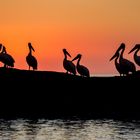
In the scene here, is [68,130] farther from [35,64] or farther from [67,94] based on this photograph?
[35,64]

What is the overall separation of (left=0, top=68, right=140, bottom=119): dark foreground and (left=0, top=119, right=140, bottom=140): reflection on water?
6317 millimetres


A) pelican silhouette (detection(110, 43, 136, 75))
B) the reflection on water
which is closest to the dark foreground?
pelican silhouette (detection(110, 43, 136, 75))

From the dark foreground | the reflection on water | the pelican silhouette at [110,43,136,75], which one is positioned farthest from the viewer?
the pelican silhouette at [110,43,136,75]

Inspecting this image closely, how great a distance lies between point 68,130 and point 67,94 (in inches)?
474

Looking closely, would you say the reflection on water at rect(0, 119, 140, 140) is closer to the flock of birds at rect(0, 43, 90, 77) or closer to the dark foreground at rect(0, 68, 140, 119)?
the dark foreground at rect(0, 68, 140, 119)

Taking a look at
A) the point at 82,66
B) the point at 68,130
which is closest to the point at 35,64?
the point at 82,66

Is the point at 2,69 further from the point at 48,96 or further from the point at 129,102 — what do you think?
the point at 129,102

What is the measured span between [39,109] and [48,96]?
2.09 meters

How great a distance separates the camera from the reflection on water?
33250mm

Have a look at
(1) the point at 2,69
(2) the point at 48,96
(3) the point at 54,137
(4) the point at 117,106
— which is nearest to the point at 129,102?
(4) the point at 117,106

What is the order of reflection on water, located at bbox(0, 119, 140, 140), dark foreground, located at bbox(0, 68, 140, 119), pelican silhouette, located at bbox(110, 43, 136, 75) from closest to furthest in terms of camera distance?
reflection on water, located at bbox(0, 119, 140, 140), dark foreground, located at bbox(0, 68, 140, 119), pelican silhouette, located at bbox(110, 43, 136, 75)

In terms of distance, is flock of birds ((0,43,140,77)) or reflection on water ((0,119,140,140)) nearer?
reflection on water ((0,119,140,140))

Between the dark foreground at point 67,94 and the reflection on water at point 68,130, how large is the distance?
6317 mm

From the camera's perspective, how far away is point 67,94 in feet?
156
